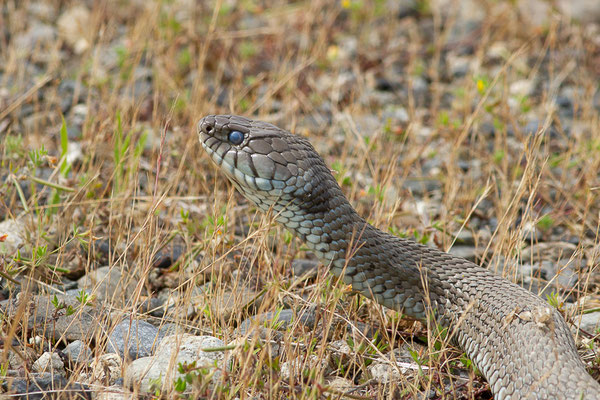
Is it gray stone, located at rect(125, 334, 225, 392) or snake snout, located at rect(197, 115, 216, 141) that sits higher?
snake snout, located at rect(197, 115, 216, 141)

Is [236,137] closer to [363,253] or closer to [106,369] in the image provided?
[363,253]

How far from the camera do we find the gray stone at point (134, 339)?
3.64 m

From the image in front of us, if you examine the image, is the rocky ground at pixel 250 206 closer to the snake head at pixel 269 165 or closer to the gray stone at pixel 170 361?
the gray stone at pixel 170 361

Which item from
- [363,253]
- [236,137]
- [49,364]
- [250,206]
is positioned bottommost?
[49,364]

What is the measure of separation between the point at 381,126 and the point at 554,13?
2680 millimetres

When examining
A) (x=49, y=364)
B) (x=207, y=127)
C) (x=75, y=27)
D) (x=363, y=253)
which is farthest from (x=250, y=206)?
(x=75, y=27)

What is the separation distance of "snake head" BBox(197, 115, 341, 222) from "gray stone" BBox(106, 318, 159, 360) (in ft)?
2.97

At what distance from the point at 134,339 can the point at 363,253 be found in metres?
1.27

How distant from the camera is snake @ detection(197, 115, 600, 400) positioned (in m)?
3.82

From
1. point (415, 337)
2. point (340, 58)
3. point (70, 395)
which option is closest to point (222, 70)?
point (340, 58)

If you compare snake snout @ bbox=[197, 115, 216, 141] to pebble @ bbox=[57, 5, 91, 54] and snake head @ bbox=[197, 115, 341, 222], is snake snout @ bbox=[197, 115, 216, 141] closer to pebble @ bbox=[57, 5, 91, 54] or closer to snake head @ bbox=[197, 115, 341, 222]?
snake head @ bbox=[197, 115, 341, 222]

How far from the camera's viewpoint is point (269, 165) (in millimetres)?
4020

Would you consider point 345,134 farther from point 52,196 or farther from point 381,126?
point 52,196

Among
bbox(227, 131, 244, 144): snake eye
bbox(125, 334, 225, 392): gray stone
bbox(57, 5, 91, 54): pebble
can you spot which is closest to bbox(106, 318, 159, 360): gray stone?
bbox(125, 334, 225, 392): gray stone
